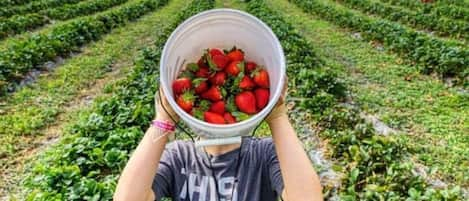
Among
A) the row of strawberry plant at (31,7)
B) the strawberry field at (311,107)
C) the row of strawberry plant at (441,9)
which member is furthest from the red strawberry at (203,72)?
the row of strawberry plant at (31,7)

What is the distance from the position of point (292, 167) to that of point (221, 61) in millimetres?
460

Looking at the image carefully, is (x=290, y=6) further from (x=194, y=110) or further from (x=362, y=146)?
(x=194, y=110)

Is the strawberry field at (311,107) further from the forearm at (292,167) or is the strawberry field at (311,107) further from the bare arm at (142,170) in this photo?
the bare arm at (142,170)

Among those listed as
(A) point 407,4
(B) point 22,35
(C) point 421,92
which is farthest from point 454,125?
(A) point 407,4

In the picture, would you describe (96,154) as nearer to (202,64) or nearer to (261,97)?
(202,64)

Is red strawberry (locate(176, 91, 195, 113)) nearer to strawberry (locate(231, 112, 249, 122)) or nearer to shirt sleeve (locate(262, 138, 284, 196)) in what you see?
strawberry (locate(231, 112, 249, 122))

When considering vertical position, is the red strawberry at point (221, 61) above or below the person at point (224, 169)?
above

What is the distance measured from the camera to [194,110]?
189cm

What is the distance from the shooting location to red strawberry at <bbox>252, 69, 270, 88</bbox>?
1984mm

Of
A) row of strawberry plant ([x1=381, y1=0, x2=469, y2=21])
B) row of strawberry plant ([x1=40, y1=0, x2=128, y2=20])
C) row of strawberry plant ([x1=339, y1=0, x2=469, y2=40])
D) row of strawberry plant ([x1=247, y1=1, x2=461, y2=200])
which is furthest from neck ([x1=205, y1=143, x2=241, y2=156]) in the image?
row of strawberry plant ([x1=40, y1=0, x2=128, y2=20])

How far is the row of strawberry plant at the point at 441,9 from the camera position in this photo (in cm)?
1602

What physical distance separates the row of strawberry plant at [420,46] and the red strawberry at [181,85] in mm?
7805

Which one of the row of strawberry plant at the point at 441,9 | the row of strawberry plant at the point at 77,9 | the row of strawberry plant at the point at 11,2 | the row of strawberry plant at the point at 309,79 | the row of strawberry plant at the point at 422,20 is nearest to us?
the row of strawberry plant at the point at 309,79

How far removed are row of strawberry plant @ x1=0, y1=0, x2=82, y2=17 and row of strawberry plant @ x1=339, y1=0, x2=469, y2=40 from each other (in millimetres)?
10888
